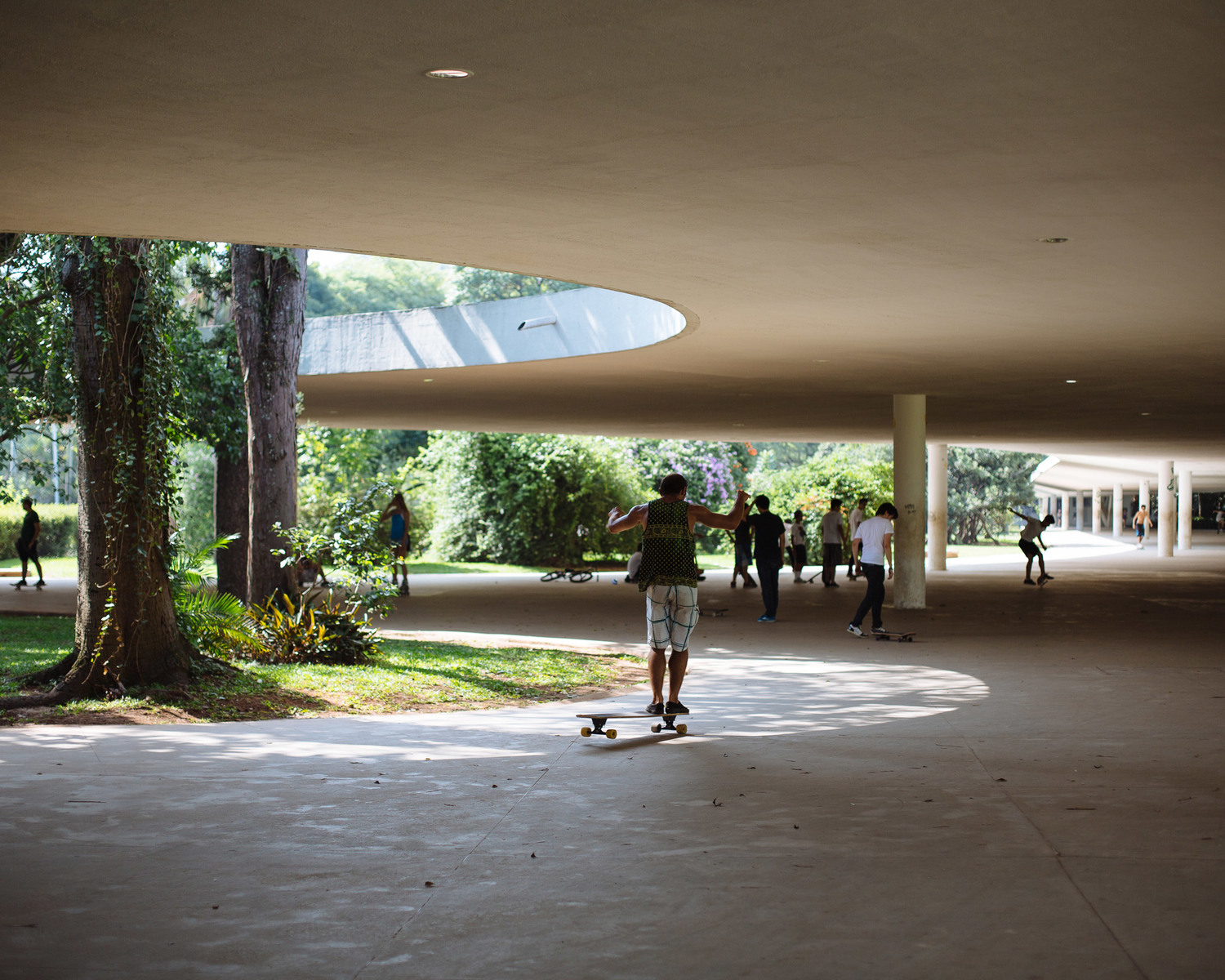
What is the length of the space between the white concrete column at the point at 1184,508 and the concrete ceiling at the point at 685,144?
34.6 metres

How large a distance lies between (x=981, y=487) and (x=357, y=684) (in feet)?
176

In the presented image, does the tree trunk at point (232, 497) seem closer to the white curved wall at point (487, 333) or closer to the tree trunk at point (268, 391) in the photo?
the white curved wall at point (487, 333)

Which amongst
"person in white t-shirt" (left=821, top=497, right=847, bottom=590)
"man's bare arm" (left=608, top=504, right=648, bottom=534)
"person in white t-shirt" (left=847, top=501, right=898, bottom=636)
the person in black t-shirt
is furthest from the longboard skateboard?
the person in black t-shirt

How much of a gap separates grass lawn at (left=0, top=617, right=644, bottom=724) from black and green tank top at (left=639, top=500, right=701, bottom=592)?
7.88 ft

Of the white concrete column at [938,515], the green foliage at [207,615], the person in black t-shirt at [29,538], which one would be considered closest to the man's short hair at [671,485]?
the green foliage at [207,615]

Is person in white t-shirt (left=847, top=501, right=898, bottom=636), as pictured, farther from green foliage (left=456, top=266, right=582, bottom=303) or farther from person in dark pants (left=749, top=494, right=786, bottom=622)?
green foliage (left=456, top=266, right=582, bottom=303)

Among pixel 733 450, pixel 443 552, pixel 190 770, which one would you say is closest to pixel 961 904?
pixel 190 770

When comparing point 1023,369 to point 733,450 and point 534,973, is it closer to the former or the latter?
point 534,973

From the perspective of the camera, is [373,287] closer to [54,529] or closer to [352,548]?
[54,529]

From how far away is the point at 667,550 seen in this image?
24.0ft

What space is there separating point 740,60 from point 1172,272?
569 centimetres

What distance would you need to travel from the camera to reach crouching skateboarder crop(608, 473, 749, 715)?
7.31 metres

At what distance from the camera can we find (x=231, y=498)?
17750 mm

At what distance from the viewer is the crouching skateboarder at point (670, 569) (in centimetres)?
731
